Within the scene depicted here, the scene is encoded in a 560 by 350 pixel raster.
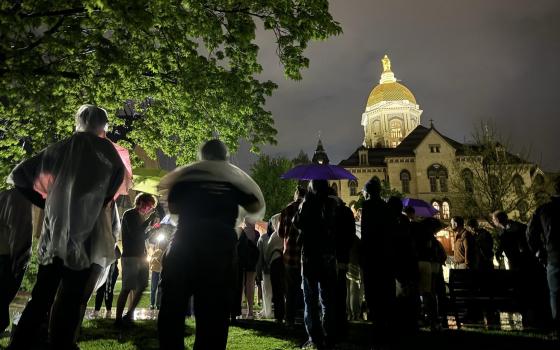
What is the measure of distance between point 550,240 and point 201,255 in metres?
5.09

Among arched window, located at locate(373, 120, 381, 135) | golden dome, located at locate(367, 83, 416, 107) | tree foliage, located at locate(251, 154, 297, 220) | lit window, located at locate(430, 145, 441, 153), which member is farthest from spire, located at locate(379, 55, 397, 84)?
tree foliage, located at locate(251, 154, 297, 220)

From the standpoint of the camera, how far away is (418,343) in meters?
5.71

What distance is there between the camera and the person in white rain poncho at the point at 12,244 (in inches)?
193

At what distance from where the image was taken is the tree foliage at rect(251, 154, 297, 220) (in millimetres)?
51750

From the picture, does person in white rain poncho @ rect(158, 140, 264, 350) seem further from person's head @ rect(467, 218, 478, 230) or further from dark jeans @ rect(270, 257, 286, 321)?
person's head @ rect(467, 218, 478, 230)

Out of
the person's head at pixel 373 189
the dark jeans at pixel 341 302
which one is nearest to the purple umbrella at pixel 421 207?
the person's head at pixel 373 189

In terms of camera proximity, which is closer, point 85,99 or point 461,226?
point 461,226

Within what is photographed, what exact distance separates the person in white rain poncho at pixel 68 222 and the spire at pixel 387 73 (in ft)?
353

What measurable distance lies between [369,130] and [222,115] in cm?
8566

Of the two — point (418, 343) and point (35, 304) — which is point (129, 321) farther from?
point (418, 343)

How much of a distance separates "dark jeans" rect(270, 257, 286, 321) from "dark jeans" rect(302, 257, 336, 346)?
8.85 feet

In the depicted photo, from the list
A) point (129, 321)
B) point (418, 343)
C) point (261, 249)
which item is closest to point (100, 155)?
point (129, 321)

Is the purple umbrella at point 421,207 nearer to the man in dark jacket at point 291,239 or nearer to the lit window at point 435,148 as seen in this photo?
the man in dark jacket at point 291,239

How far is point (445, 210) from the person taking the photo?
54.6 meters
